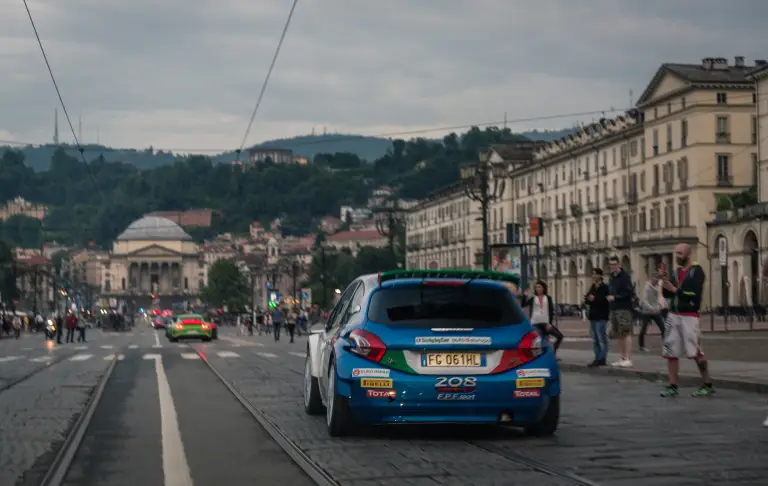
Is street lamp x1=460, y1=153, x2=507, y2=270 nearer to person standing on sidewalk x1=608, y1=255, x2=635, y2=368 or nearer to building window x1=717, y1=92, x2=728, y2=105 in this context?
person standing on sidewalk x1=608, y1=255, x2=635, y2=368

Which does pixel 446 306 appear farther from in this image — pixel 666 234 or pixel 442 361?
pixel 666 234

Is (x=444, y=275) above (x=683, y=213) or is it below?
below

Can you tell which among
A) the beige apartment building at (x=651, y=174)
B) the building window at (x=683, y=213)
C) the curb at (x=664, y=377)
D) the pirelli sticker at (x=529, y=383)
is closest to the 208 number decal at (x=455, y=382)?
the pirelli sticker at (x=529, y=383)

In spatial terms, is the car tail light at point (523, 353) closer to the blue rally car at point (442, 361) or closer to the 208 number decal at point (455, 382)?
the blue rally car at point (442, 361)

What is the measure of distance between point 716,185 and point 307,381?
76024 millimetres

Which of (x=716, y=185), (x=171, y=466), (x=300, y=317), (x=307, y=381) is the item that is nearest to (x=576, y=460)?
(x=171, y=466)

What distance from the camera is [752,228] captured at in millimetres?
79688

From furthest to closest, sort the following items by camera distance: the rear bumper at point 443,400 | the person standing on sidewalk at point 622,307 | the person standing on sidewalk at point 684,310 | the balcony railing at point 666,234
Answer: the balcony railing at point 666,234
the person standing on sidewalk at point 622,307
the person standing on sidewalk at point 684,310
the rear bumper at point 443,400

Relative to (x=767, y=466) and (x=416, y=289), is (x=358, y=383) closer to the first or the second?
(x=416, y=289)

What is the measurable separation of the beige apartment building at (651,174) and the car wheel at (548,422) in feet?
250

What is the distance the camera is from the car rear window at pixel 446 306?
12961 mm

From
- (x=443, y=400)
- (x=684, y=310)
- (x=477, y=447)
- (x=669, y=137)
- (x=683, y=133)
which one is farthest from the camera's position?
(x=669, y=137)

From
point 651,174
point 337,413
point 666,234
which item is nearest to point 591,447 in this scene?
point 337,413

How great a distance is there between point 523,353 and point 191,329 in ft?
162
